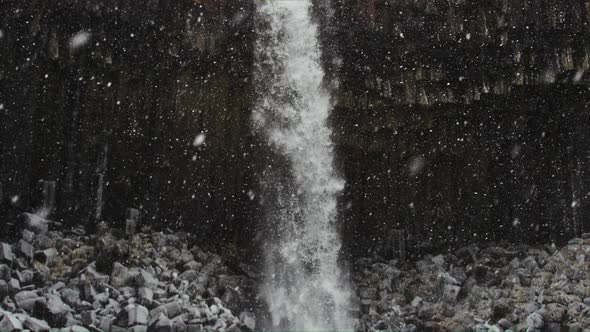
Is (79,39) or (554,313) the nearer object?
(554,313)

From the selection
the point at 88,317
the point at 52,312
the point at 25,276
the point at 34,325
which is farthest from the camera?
the point at 25,276

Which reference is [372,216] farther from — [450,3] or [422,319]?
[450,3]

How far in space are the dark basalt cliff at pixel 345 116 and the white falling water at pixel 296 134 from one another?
1.07 ft

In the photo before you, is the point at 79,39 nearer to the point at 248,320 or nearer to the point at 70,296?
the point at 70,296

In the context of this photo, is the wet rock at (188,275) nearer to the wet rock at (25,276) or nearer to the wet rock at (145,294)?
the wet rock at (145,294)

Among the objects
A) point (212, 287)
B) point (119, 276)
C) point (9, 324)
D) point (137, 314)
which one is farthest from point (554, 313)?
point (9, 324)

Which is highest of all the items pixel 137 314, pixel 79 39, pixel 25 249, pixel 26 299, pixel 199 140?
pixel 79 39

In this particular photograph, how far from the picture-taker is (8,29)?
22.8ft

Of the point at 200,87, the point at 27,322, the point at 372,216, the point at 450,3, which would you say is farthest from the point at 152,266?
the point at 450,3

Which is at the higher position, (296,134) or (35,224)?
(296,134)

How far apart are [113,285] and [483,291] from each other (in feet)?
17.5

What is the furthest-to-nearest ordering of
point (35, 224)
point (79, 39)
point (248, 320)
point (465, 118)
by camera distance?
point (465, 118)
point (79, 39)
point (35, 224)
point (248, 320)

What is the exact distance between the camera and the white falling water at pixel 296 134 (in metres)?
8.45

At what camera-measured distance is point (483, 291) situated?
7.46 meters
